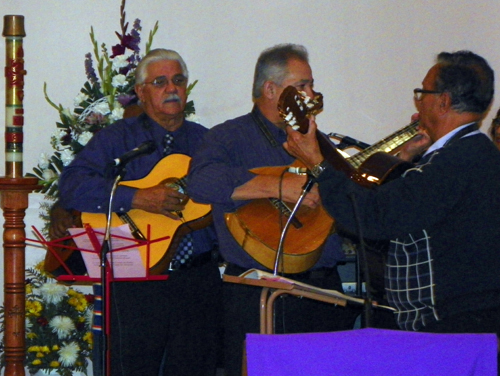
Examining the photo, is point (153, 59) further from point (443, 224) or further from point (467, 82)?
point (443, 224)

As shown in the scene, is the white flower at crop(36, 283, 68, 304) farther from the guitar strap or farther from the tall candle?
the guitar strap

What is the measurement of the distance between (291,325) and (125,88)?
5.74ft

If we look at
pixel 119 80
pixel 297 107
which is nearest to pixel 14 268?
pixel 119 80

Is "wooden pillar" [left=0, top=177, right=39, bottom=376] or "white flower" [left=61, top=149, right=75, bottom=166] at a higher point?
"white flower" [left=61, top=149, right=75, bottom=166]

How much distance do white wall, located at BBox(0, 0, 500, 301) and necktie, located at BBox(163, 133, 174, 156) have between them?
1.14 metres

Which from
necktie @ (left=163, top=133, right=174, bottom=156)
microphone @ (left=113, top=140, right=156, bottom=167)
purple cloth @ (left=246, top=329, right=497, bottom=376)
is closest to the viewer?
purple cloth @ (left=246, top=329, right=497, bottom=376)

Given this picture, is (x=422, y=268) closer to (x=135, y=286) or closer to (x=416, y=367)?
(x=416, y=367)

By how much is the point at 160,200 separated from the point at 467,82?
57.4 inches

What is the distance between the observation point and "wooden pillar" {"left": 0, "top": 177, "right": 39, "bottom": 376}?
3.86 meters

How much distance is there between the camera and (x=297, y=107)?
9.73 ft

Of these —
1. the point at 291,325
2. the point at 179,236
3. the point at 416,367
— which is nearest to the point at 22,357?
the point at 179,236

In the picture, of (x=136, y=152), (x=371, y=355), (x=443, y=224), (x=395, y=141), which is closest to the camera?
(x=371, y=355)

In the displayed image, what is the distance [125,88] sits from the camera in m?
4.31

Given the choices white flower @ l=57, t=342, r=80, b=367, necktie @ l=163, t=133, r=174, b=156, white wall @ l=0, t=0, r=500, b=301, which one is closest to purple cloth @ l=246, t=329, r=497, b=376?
necktie @ l=163, t=133, r=174, b=156
